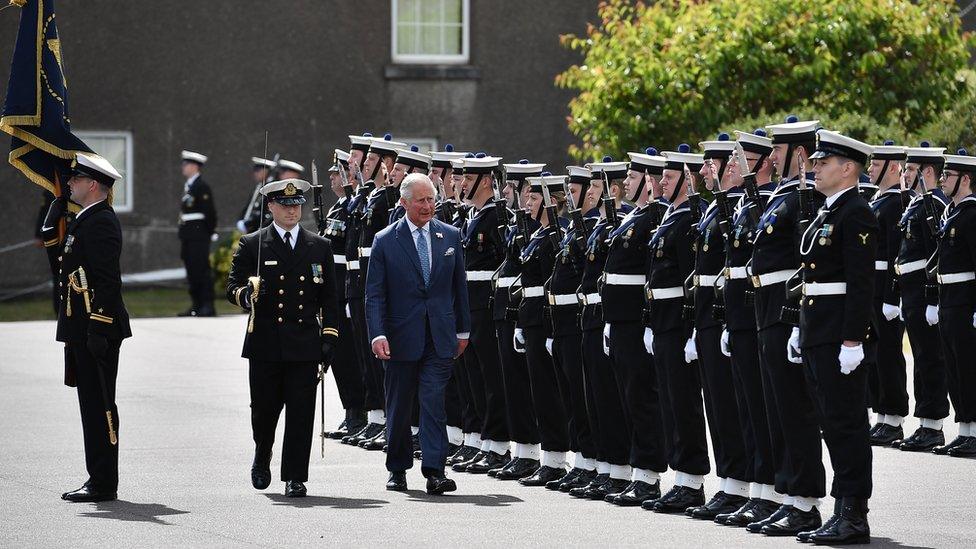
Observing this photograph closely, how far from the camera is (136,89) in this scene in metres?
28.3

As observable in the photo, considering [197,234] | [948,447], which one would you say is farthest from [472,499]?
[197,234]

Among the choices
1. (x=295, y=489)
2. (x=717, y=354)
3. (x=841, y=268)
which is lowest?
(x=295, y=489)

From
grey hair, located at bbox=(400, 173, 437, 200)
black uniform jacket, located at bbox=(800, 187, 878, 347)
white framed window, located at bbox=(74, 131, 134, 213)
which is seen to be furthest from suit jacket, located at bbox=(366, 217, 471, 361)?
white framed window, located at bbox=(74, 131, 134, 213)

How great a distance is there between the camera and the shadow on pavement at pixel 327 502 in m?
11.0

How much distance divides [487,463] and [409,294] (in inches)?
66.9

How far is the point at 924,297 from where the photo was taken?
13820 millimetres

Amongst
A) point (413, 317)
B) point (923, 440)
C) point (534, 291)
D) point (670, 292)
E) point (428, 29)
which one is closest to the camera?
point (670, 292)

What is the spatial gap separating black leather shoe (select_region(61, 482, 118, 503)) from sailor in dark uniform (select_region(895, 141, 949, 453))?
588cm

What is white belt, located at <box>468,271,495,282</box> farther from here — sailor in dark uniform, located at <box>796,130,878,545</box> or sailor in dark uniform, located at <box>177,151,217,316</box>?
sailor in dark uniform, located at <box>177,151,217,316</box>

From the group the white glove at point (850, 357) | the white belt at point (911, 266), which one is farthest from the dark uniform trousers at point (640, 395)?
the white belt at point (911, 266)

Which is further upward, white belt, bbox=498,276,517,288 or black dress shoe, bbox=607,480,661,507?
white belt, bbox=498,276,517,288

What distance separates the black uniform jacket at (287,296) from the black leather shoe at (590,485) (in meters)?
1.79

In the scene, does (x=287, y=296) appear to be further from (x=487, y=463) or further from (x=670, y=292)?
(x=670, y=292)

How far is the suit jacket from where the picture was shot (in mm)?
11727
